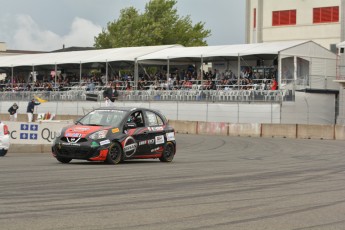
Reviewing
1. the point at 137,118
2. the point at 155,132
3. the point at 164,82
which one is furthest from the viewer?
the point at 164,82

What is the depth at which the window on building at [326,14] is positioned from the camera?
220ft

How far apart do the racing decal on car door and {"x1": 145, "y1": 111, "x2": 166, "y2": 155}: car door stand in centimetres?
64

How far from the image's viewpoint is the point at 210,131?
41719 mm

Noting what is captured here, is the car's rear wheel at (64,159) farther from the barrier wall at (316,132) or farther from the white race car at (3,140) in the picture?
the barrier wall at (316,132)

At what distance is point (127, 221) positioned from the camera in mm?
9469

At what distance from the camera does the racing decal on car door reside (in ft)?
63.7

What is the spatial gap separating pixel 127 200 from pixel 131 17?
251 ft

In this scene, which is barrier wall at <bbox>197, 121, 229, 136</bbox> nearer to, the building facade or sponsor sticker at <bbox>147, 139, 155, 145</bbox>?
sponsor sticker at <bbox>147, 139, 155, 145</bbox>

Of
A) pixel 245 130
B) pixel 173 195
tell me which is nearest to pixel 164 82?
pixel 245 130

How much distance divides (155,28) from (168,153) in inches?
2535

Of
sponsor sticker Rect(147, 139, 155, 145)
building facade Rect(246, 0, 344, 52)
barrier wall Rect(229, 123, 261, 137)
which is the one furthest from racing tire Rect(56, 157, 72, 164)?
building facade Rect(246, 0, 344, 52)

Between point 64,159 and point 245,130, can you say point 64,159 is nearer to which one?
point 64,159

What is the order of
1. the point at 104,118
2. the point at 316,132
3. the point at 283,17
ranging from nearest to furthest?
the point at 104,118 → the point at 316,132 → the point at 283,17

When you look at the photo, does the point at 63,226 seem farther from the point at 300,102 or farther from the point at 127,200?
the point at 300,102
